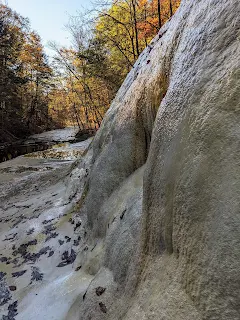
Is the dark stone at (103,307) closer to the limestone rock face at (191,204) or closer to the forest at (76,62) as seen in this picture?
the limestone rock face at (191,204)

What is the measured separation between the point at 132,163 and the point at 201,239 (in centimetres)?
185

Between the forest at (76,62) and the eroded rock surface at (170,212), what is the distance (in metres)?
7.68

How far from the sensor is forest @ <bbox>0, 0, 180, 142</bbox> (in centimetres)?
1156

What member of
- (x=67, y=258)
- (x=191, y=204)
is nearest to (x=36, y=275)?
(x=67, y=258)

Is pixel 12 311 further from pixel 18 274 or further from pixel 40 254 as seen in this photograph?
pixel 40 254

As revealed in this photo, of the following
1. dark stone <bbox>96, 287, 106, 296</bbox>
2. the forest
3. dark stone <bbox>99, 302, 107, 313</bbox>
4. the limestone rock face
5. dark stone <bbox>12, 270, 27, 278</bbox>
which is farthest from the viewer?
the forest

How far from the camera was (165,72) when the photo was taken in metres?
2.38

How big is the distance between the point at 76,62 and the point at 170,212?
21.2 m

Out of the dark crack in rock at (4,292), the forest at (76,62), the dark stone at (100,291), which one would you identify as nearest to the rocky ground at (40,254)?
the dark crack in rock at (4,292)

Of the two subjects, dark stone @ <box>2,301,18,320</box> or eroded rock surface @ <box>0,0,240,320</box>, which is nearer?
eroded rock surface @ <box>0,0,240,320</box>

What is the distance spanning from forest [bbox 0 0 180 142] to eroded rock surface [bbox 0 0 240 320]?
7684 millimetres

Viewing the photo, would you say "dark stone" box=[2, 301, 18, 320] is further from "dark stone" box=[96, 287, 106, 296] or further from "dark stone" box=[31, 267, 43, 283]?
"dark stone" box=[96, 287, 106, 296]

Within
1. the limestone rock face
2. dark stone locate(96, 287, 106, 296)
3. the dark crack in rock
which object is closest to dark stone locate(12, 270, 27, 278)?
the dark crack in rock

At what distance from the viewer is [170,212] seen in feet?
4.65
